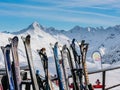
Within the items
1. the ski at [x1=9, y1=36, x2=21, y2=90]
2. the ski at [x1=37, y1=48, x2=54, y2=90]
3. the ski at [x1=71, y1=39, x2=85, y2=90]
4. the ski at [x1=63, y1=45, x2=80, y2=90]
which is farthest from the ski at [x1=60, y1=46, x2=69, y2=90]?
the ski at [x1=9, y1=36, x2=21, y2=90]

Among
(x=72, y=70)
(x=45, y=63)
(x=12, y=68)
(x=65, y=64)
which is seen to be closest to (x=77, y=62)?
(x=72, y=70)

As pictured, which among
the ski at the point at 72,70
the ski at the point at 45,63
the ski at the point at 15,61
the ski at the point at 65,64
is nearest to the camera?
the ski at the point at 15,61

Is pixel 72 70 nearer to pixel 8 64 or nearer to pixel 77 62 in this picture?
pixel 77 62

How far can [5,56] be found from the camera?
16.9ft

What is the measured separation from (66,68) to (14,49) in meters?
1.65

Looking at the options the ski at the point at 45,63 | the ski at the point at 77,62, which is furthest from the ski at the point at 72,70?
Result: the ski at the point at 45,63

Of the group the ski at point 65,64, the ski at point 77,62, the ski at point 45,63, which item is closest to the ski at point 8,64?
the ski at point 45,63

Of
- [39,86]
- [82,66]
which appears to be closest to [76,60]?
[82,66]

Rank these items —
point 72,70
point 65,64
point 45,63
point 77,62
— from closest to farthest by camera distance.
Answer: point 45,63 → point 65,64 → point 72,70 → point 77,62

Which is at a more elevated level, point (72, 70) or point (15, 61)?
point (15, 61)

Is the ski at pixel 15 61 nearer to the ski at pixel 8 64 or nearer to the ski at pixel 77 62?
the ski at pixel 8 64

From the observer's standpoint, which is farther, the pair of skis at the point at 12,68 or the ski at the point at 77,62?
the ski at the point at 77,62

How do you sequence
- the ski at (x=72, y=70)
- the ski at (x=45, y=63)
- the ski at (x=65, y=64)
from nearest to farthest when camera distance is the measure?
1. the ski at (x=45, y=63)
2. the ski at (x=65, y=64)
3. the ski at (x=72, y=70)

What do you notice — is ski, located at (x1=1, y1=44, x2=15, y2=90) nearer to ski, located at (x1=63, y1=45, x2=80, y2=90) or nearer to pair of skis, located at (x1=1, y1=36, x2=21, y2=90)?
pair of skis, located at (x1=1, y1=36, x2=21, y2=90)
